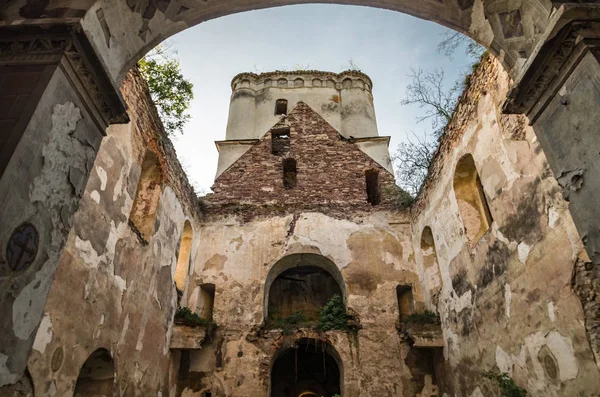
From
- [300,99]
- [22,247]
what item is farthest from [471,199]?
[300,99]

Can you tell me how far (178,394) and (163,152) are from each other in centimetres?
539

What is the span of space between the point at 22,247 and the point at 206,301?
8.49 m

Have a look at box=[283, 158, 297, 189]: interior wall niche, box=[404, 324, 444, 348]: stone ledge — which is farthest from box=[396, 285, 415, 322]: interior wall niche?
box=[283, 158, 297, 189]: interior wall niche

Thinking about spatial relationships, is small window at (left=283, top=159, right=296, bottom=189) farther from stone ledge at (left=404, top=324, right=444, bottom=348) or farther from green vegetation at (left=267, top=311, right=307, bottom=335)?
stone ledge at (left=404, top=324, right=444, bottom=348)

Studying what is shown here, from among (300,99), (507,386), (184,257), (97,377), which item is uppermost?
(300,99)

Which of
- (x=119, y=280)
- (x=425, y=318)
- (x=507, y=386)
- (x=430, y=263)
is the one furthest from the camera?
(x=430, y=263)

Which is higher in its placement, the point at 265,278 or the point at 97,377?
the point at 265,278

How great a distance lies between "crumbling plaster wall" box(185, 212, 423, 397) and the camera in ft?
28.8

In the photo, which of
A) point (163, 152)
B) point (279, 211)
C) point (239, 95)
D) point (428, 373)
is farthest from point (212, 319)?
point (239, 95)

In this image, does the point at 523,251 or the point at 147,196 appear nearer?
the point at 523,251

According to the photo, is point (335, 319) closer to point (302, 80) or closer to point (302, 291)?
point (302, 291)

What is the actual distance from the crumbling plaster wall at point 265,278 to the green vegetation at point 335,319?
192 millimetres

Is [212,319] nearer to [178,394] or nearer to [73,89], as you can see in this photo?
[178,394]

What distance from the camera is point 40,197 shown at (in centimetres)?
247
